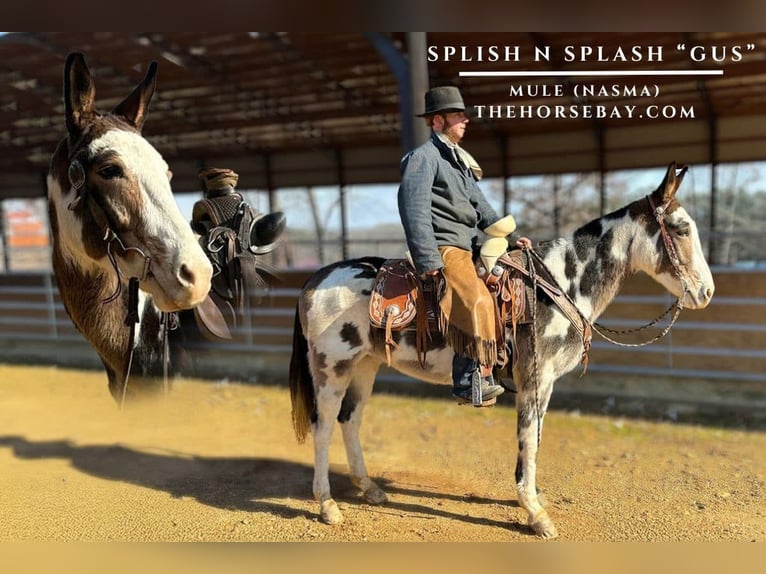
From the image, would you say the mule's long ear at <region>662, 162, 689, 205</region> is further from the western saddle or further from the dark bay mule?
the dark bay mule

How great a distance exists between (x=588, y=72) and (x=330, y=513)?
295 centimetres

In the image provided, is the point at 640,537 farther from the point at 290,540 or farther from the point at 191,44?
the point at 191,44

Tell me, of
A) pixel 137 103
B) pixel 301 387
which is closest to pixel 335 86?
pixel 301 387

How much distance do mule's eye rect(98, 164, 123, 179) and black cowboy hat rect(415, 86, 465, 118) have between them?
1.51 meters

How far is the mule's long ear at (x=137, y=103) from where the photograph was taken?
176 cm

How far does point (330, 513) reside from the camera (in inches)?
116

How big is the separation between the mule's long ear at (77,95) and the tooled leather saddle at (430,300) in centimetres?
156

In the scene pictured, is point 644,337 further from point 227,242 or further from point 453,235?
point 227,242

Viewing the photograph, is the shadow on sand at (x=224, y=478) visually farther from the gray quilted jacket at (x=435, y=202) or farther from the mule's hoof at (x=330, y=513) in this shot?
the gray quilted jacket at (x=435, y=202)

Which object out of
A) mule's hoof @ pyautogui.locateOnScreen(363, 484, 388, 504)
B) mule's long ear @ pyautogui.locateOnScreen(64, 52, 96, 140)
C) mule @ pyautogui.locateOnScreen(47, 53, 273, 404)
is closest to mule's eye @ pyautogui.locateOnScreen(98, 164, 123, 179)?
mule @ pyautogui.locateOnScreen(47, 53, 273, 404)

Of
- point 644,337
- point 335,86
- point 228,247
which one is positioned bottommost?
point 644,337

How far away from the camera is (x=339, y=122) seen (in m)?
5.64

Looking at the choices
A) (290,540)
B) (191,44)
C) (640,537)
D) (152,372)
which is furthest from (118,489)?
(640,537)

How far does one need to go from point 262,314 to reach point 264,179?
1.64 meters
